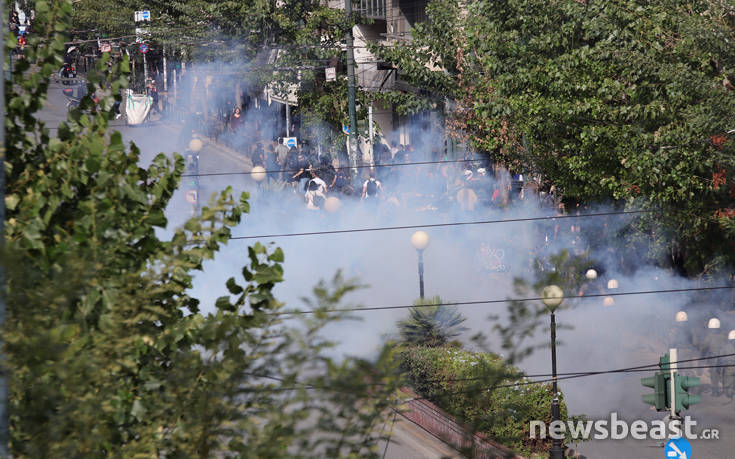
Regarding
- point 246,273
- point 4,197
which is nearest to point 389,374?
point 246,273

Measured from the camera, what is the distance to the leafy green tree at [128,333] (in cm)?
258

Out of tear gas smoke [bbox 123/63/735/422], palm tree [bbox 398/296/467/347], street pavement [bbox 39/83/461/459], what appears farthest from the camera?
street pavement [bbox 39/83/461/459]

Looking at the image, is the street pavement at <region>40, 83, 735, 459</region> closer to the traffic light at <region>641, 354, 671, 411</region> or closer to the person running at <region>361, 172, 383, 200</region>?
the traffic light at <region>641, 354, 671, 411</region>

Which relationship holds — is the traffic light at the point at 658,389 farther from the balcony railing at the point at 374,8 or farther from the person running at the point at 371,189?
the balcony railing at the point at 374,8

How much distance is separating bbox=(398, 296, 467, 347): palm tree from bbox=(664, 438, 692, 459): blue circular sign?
5343 millimetres

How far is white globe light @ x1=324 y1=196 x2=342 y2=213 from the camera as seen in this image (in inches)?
693

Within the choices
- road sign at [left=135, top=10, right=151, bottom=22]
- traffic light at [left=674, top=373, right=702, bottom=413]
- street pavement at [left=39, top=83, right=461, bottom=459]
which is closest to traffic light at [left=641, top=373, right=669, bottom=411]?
traffic light at [left=674, top=373, right=702, bottom=413]

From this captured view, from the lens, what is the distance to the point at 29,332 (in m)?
2.51

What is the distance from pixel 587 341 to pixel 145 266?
1346cm

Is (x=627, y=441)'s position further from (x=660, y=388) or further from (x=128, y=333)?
(x=128, y=333)

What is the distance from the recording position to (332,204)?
1759 centimetres

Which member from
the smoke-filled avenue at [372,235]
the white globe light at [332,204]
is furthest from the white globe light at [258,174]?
the white globe light at [332,204]

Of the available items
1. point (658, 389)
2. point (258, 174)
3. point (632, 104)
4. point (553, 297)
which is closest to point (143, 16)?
point (258, 174)

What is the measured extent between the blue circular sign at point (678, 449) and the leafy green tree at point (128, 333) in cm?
794
